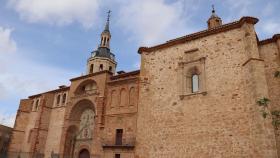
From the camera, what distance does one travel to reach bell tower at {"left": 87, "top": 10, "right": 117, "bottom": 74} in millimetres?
31219

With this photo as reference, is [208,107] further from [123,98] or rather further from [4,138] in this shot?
[4,138]

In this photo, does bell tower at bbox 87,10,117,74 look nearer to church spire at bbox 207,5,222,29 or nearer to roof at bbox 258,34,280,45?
church spire at bbox 207,5,222,29

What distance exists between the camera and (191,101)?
1608 centimetres

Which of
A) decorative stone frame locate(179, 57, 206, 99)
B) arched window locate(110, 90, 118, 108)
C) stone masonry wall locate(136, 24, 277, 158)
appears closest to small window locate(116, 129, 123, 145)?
arched window locate(110, 90, 118, 108)

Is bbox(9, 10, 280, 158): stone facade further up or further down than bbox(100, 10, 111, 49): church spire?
further down

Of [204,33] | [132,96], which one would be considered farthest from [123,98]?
[204,33]

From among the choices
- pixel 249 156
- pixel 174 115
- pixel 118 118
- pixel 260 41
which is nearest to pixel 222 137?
pixel 249 156

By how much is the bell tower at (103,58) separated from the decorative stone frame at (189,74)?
15408 millimetres

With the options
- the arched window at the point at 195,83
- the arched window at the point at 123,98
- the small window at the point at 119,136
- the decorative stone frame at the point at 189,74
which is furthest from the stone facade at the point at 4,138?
the arched window at the point at 195,83

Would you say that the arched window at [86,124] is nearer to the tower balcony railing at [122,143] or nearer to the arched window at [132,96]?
the tower balcony railing at [122,143]

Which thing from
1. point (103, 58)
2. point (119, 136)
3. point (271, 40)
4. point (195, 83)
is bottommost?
point (119, 136)

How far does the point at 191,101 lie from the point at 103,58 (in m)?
17.7

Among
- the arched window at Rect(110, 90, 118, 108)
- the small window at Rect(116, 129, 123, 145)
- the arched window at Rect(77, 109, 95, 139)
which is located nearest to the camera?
the small window at Rect(116, 129, 123, 145)

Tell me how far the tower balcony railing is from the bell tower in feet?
42.6
